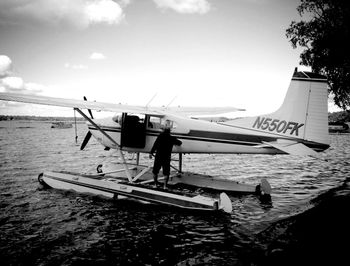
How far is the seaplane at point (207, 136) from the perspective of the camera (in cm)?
633

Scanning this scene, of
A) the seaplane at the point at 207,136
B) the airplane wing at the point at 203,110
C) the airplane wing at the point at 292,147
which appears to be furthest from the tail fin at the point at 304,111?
the airplane wing at the point at 203,110

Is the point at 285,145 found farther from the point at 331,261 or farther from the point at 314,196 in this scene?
the point at 331,261

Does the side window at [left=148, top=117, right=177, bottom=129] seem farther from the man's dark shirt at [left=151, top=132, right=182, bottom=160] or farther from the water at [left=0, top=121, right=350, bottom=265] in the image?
the water at [left=0, top=121, right=350, bottom=265]

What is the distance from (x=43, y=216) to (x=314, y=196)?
7.80 metres

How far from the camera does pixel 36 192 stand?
27.5 ft

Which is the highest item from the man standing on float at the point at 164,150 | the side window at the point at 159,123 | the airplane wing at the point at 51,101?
the airplane wing at the point at 51,101

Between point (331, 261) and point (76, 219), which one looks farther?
point (76, 219)

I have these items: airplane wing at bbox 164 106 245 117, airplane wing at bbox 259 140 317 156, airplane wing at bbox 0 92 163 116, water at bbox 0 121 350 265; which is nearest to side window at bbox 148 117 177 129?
airplane wing at bbox 0 92 163 116

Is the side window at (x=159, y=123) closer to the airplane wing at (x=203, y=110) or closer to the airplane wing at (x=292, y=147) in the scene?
the airplane wing at (x=203, y=110)

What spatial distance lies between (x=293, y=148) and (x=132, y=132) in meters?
4.75

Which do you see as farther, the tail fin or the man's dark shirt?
the man's dark shirt

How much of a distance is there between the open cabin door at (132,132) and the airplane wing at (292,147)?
3.73 m

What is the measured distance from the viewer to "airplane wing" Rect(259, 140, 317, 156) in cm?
589

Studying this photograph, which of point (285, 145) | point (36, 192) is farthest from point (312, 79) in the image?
point (36, 192)
